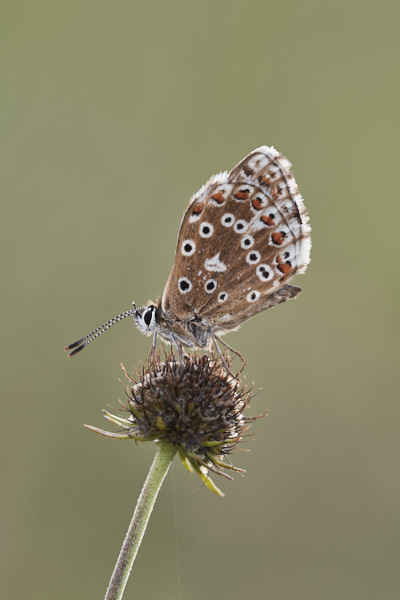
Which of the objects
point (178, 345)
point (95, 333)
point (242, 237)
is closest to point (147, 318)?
point (178, 345)

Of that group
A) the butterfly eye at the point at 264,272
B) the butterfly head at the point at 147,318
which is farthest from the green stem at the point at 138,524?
the butterfly eye at the point at 264,272

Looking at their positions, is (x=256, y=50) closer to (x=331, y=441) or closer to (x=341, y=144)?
(x=341, y=144)

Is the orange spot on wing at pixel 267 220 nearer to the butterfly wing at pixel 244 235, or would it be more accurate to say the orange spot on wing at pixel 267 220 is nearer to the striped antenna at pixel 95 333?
the butterfly wing at pixel 244 235

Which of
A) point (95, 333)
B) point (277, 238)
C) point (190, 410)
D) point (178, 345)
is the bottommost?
point (190, 410)

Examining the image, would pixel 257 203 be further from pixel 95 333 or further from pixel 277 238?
pixel 95 333

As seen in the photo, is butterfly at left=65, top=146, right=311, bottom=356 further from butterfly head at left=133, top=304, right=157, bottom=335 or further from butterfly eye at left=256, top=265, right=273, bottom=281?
butterfly head at left=133, top=304, right=157, bottom=335

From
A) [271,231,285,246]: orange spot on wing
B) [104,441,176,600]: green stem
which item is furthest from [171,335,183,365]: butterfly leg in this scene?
[271,231,285,246]: orange spot on wing

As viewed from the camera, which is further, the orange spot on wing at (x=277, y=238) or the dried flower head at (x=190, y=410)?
the orange spot on wing at (x=277, y=238)
